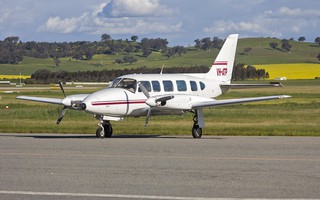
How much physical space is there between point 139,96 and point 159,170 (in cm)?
1009

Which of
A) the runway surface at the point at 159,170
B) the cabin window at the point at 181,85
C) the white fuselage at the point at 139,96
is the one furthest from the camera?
the cabin window at the point at 181,85

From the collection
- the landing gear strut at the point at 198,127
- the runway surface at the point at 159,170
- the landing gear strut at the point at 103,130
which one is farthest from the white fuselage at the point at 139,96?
the runway surface at the point at 159,170

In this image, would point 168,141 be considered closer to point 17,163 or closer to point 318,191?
point 17,163

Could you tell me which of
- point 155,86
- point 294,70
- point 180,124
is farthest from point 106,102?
point 294,70

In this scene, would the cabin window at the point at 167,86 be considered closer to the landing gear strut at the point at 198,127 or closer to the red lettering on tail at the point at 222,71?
the landing gear strut at the point at 198,127

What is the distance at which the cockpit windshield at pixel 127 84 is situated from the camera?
24.9m

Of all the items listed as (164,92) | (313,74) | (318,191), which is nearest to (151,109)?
(164,92)

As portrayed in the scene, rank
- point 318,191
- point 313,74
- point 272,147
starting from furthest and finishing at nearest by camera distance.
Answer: point 313,74, point 272,147, point 318,191

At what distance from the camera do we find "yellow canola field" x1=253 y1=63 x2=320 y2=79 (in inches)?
6358

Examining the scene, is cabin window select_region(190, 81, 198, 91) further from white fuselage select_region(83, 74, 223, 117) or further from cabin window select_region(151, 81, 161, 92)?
cabin window select_region(151, 81, 161, 92)

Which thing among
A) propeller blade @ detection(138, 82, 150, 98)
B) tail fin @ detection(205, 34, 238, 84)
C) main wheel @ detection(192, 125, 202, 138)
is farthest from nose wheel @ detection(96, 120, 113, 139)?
tail fin @ detection(205, 34, 238, 84)

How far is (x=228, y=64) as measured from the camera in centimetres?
2872

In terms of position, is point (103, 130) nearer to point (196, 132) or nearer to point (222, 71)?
point (196, 132)

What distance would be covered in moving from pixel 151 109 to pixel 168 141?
2252 mm
